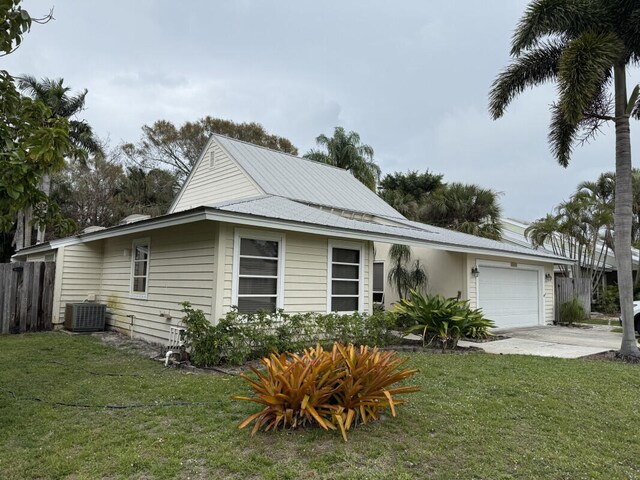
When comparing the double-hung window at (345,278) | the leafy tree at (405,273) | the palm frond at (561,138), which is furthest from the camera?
the leafy tree at (405,273)

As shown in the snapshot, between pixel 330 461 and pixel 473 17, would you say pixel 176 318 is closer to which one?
pixel 330 461

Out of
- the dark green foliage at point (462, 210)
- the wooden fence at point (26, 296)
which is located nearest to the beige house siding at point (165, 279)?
the wooden fence at point (26, 296)

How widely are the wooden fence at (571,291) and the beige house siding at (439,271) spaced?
554 centimetres

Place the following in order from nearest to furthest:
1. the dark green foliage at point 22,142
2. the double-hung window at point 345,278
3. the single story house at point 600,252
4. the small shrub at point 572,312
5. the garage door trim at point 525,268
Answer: the dark green foliage at point 22,142
the double-hung window at point 345,278
the garage door trim at point 525,268
the small shrub at point 572,312
the single story house at point 600,252

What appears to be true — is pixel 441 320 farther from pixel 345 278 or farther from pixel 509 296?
pixel 509 296

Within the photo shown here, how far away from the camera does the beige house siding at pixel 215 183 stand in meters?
13.5

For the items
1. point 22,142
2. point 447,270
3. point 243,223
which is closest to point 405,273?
point 447,270

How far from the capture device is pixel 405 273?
1411cm

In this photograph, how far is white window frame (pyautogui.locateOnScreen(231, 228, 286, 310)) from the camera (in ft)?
26.6

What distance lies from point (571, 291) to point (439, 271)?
6778 mm

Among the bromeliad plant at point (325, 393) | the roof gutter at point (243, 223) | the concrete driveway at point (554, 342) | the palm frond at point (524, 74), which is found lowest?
the concrete driveway at point (554, 342)

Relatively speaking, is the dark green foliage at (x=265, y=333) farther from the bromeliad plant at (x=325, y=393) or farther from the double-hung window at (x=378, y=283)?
the double-hung window at (x=378, y=283)

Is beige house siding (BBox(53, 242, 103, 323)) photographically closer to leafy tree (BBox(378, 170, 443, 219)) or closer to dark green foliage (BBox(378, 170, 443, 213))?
leafy tree (BBox(378, 170, 443, 219))

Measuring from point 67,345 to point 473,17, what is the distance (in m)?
12.8
